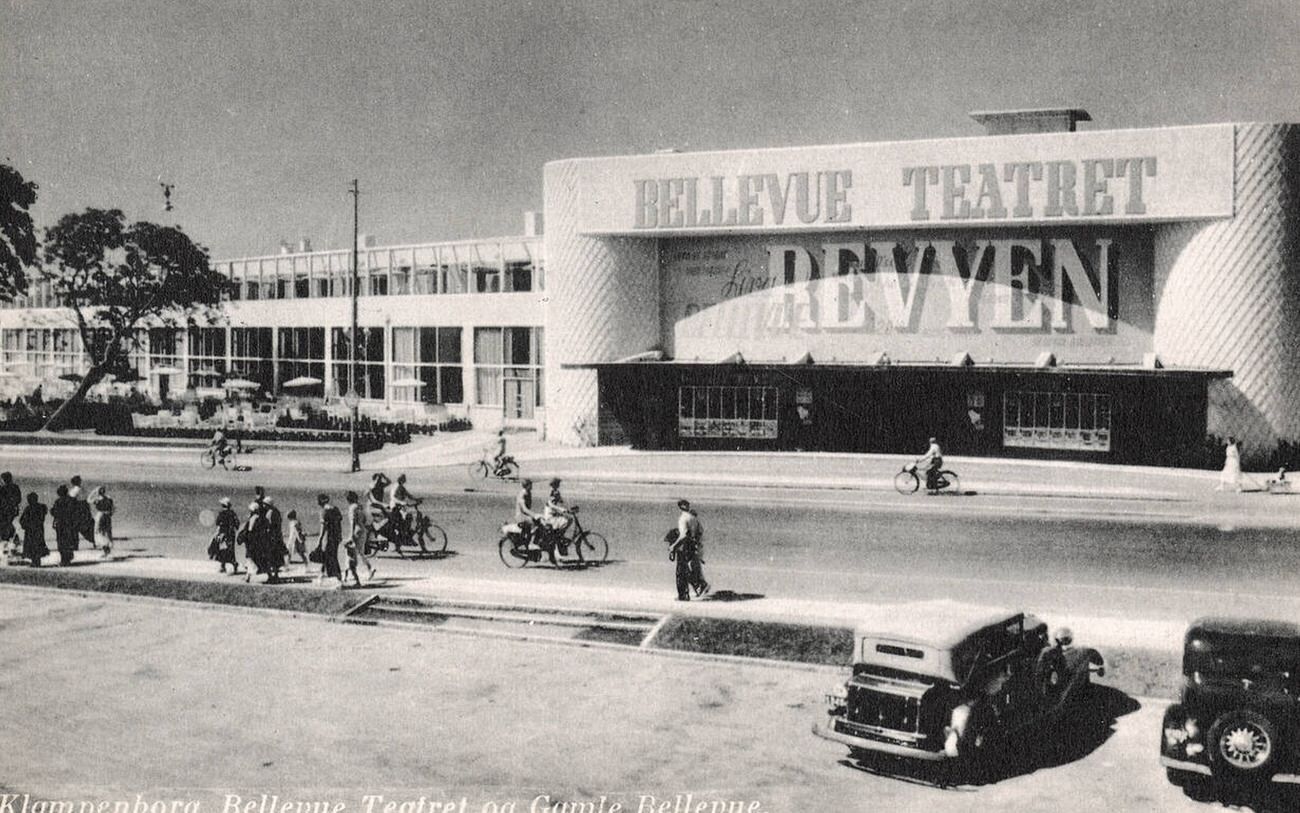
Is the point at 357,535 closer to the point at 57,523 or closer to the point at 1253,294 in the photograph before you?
the point at 57,523

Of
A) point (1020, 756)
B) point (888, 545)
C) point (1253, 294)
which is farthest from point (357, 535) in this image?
point (1253, 294)

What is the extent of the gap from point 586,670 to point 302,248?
197ft

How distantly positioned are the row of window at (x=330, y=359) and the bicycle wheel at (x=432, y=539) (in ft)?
70.9

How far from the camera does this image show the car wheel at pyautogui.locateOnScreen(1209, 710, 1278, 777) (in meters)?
9.35

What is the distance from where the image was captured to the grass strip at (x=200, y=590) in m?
17.0

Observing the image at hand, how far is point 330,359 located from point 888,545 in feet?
136

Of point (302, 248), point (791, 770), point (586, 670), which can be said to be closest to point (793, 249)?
point (586, 670)

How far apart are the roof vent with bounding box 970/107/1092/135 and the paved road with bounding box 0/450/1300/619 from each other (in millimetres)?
15417

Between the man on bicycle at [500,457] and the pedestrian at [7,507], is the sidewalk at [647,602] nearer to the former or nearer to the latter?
the pedestrian at [7,507]

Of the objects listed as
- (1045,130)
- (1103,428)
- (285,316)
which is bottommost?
(1103,428)

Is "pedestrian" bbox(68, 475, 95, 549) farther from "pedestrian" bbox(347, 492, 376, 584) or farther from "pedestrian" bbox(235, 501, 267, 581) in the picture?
"pedestrian" bbox(347, 492, 376, 584)

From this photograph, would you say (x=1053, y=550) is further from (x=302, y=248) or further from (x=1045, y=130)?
(x=302, y=248)

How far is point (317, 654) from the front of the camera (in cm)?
1444

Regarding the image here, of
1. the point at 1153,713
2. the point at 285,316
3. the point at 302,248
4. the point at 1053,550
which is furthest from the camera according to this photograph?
the point at 302,248
